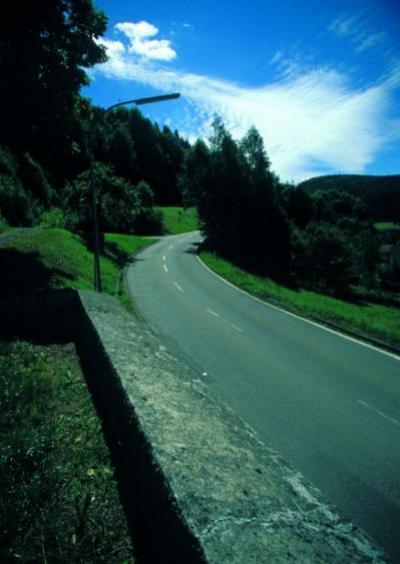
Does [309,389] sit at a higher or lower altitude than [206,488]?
lower

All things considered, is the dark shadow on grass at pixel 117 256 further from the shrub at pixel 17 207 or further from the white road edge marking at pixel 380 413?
the white road edge marking at pixel 380 413

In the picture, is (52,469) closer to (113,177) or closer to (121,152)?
(113,177)

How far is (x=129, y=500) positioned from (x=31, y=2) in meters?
15.3

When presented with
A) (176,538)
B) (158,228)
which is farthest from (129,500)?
(158,228)

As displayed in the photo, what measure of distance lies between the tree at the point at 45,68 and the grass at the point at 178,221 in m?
48.5

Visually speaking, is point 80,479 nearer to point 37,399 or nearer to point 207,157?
point 37,399

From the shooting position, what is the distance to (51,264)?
1692cm

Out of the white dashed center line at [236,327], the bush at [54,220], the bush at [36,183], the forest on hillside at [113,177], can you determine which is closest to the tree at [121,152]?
the forest on hillside at [113,177]

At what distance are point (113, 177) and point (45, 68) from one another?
1847 cm

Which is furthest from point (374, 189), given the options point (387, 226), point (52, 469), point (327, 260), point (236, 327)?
point (52, 469)

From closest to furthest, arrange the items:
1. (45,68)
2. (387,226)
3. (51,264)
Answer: (45,68) → (51,264) → (387,226)

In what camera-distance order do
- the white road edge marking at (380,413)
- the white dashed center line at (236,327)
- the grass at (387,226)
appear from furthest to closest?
the grass at (387,226), the white dashed center line at (236,327), the white road edge marking at (380,413)

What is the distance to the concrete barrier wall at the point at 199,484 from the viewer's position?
1950mm

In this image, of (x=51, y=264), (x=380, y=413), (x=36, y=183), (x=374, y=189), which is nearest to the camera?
(x=380, y=413)
